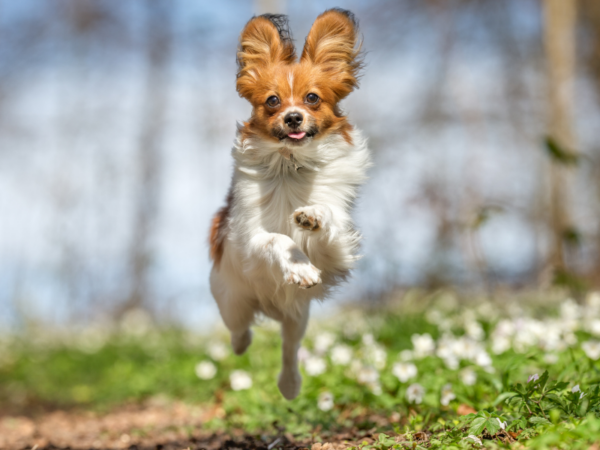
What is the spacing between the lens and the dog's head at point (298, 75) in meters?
3.50

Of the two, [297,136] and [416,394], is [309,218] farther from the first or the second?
[416,394]

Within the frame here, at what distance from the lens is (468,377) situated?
14.0ft

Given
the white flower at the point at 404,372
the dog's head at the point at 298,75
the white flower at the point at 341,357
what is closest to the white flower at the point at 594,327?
the white flower at the point at 404,372

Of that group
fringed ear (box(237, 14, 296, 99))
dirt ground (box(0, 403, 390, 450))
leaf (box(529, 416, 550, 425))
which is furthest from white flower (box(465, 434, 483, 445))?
fringed ear (box(237, 14, 296, 99))

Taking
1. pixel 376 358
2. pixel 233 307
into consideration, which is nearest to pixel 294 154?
pixel 233 307

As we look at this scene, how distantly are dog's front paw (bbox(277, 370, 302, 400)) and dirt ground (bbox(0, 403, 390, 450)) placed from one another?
361 mm

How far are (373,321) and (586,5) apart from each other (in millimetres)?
10928

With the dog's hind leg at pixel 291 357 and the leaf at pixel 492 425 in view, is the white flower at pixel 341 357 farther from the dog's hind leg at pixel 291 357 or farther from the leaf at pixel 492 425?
the leaf at pixel 492 425

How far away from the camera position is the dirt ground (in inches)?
147

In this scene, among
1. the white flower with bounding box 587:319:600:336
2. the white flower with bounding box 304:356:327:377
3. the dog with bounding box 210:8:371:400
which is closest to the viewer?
the dog with bounding box 210:8:371:400

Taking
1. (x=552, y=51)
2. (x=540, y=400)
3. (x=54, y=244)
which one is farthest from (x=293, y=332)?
(x=54, y=244)

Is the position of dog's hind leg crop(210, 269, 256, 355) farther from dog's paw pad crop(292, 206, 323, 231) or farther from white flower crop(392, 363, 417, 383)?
white flower crop(392, 363, 417, 383)

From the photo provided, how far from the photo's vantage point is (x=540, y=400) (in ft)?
10.3

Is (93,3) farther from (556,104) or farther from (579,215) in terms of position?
(579,215)
